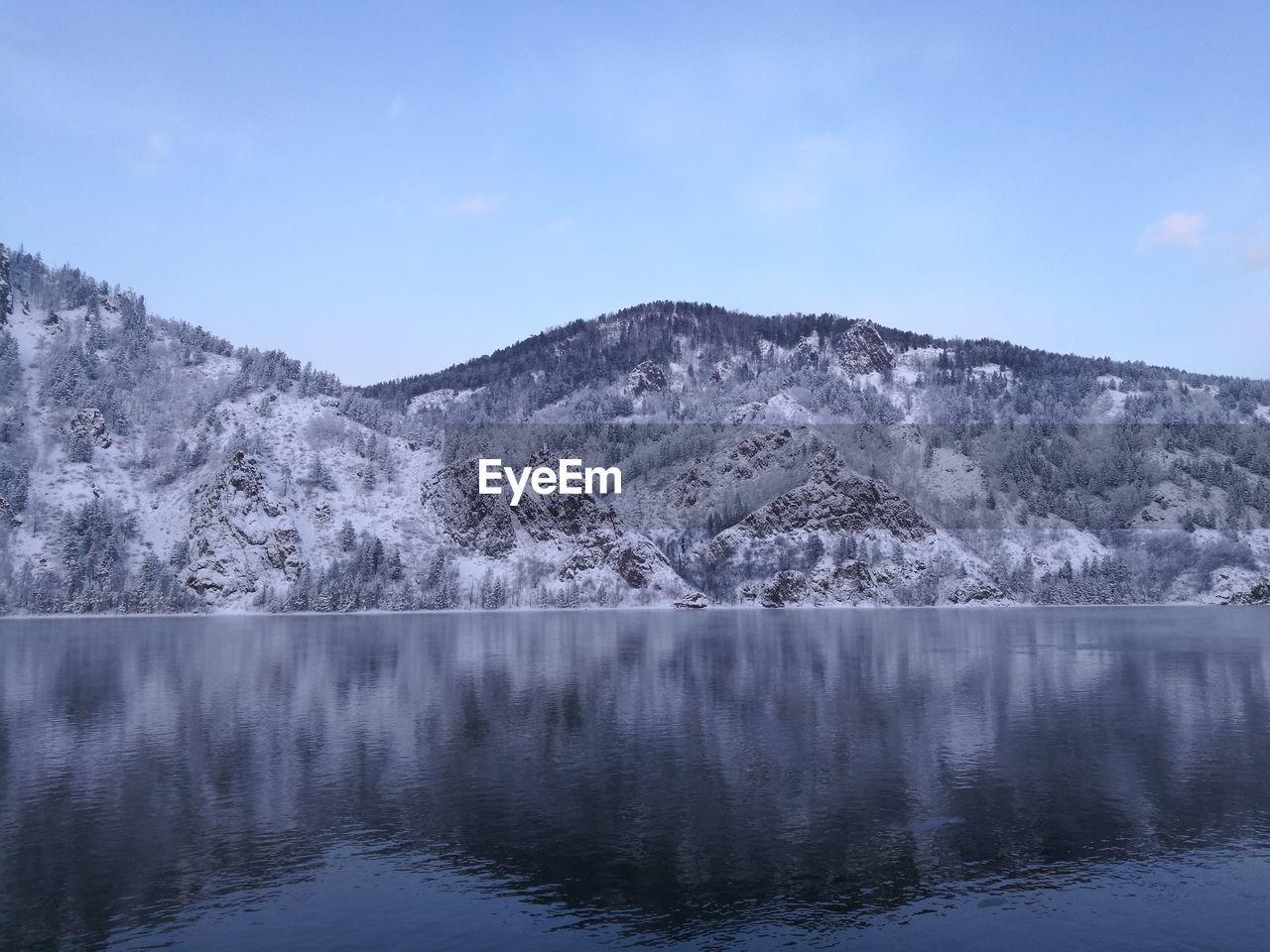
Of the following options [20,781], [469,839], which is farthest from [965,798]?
[20,781]

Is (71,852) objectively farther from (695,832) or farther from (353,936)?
(695,832)

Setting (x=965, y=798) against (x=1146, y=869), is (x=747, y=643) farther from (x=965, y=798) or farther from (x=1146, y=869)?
(x=1146, y=869)

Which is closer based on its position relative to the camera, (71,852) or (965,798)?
(71,852)

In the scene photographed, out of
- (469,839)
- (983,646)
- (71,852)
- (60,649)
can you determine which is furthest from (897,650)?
(60,649)

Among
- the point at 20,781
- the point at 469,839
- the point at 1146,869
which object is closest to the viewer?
the point at 1146,869

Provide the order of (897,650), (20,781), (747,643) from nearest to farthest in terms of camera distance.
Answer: (20,781)
(897,650)
(747,643)

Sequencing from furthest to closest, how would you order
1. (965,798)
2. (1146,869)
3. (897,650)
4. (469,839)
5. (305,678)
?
(897,650), (305,678), (965,798), (469,839), (1146,869)
